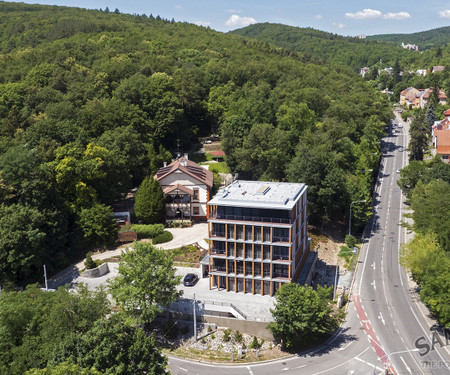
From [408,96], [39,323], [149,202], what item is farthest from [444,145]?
[39,323]

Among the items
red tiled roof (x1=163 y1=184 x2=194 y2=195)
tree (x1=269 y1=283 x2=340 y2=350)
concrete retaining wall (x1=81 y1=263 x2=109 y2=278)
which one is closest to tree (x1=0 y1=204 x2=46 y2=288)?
concrete retaining wall (x1=81 y1=263 x2=109 y2=278)

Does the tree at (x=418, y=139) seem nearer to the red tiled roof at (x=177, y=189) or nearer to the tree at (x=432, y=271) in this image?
the tree at (x=432, y=271)

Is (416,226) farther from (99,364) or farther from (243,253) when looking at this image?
(99,364)

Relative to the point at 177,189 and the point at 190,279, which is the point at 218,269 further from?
the point at 177,189

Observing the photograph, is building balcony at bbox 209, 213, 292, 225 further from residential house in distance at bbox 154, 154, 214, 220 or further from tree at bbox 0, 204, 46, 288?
tree at bbox 0, 204, 46, 288

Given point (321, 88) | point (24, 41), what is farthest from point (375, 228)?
point (24, 41)

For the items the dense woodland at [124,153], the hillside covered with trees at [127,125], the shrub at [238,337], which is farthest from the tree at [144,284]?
the hillside covered with trees at [127,125]
